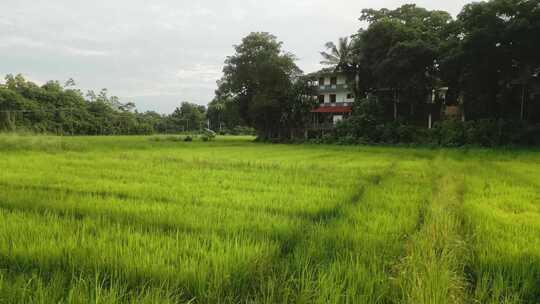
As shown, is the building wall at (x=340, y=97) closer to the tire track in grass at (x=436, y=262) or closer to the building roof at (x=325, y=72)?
the building roof at (x=325, y=72)

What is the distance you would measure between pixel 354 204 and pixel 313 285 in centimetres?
274

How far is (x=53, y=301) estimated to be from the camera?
193cm

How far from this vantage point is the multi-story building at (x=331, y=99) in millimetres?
35812

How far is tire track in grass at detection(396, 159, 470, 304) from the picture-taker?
2.10 meters

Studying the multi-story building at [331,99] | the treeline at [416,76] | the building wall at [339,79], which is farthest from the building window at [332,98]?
the treeline at [416,76]

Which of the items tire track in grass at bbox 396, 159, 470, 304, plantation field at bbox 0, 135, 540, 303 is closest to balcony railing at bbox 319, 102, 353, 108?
plantation field at bbox 0, 135, 540, 303

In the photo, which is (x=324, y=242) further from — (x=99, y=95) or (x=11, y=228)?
(x=99, y=95)

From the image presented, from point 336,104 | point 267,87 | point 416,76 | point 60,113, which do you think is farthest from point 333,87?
point 60,113

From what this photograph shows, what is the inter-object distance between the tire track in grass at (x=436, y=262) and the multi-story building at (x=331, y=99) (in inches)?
1261

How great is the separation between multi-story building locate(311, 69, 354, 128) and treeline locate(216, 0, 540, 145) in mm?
3235

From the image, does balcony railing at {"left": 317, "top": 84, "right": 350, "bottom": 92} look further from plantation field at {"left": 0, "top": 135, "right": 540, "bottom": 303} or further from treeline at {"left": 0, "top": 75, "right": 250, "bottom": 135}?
plantation field at {"left": 0, "top": 135, "right": 540, "bottom": 303}

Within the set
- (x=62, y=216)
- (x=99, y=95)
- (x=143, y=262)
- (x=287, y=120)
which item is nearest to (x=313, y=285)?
(x=143, y=262)

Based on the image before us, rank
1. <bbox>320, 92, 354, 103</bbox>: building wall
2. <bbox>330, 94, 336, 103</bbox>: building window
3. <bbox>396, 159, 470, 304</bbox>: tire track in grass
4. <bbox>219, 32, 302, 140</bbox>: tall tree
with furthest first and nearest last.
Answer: <bbox>330, 94, 336, 103</bbox>: building window < <bbox>320, 92, 354, 103</bbox>: building wall < <bbox>219, 32, 302, 140</bbox>: tall tree < <bbox>396, 159, 470, 304</bbox>: tire track in grass

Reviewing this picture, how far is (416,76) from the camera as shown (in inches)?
963
